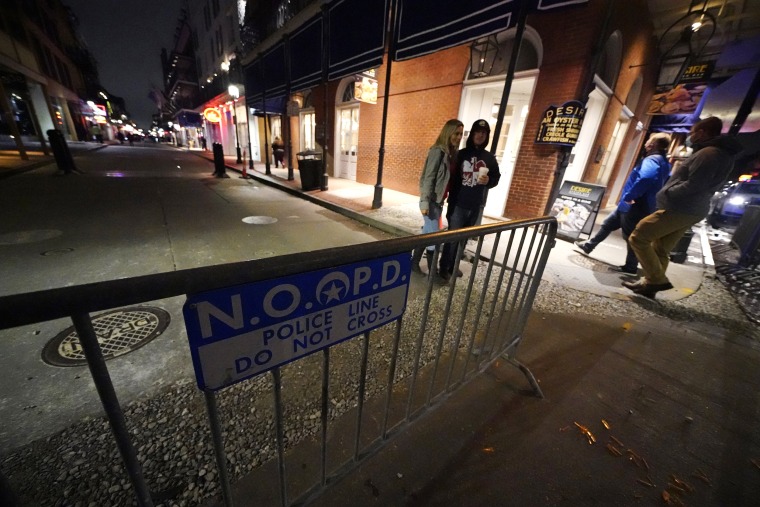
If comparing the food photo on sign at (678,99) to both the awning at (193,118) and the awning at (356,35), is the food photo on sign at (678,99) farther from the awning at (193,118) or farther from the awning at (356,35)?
the awning at (193,118)

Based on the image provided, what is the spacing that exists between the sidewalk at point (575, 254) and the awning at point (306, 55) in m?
4.06

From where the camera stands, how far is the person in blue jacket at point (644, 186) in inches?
168

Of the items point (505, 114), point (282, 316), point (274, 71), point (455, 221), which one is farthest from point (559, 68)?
point (274, 71)

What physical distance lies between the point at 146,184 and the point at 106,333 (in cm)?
970

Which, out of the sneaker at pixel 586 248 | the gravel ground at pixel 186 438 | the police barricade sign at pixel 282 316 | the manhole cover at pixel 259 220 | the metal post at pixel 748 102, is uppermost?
the metal post at pixel 748 102

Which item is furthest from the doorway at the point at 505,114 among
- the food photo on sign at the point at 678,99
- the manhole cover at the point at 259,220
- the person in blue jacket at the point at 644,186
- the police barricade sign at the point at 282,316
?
the food photo on sign at the point at 678,99

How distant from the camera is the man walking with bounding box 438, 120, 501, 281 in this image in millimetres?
3564

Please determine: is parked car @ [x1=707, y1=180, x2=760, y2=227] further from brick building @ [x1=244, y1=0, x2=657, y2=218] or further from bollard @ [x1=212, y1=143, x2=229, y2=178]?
bollard @ [x1=212, y1=143, x2=229, y2=178]

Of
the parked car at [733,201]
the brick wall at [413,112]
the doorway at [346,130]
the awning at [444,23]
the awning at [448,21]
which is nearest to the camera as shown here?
the awning at [448,21]

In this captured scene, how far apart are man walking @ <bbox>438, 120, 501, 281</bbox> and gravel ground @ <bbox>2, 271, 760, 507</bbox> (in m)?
1.79

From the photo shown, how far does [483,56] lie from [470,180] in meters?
5.34

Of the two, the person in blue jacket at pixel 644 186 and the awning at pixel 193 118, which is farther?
the awning at pixel 193 118

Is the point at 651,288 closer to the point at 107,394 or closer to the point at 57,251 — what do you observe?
the point at 107,394

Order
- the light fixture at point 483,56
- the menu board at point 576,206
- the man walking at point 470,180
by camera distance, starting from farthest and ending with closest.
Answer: the light fixture at point 483,56 → the menu board at point 576,206 → the man walking at point 470,180
